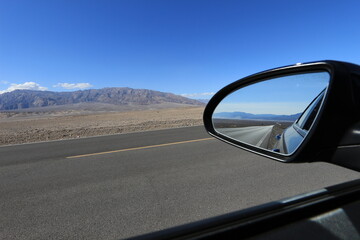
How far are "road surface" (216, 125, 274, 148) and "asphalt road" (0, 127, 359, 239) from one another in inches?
51.9

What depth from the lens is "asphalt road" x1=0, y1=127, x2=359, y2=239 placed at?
2.85 metres

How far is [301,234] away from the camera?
1.28 metres

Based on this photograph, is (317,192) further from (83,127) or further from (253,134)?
(83,127)

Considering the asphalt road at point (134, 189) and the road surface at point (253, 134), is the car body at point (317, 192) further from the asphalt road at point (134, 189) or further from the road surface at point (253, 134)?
the asphalt road at point (134, 189)

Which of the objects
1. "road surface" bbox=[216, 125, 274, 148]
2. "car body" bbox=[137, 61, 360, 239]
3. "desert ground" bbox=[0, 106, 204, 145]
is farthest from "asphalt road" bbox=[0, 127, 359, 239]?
"desert ground" bbox=[0, 106, 204, 145]

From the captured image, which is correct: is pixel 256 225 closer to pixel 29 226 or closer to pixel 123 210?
pixel 123 210

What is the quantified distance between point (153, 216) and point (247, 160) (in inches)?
124

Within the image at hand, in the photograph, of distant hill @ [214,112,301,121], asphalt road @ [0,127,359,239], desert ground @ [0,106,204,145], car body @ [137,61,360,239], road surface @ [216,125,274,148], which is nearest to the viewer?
car body @ [137,61,360,239]

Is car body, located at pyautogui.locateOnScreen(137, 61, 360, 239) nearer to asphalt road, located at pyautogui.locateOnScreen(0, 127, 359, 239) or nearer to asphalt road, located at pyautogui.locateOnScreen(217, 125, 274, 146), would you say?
asphalt road, located at pyautogui.locateOnScreen(217, 125, 274, 146)

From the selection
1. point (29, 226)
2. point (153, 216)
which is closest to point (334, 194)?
point (153, 216)

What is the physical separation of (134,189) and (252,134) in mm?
2742

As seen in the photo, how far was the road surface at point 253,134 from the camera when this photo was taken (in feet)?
5.43

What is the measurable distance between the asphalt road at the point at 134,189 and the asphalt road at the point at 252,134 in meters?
1.32

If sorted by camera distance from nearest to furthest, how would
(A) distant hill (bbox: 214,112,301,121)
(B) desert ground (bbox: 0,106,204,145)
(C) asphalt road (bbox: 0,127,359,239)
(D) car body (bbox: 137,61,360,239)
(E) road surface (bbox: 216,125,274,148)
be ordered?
(D) car body (bbox: 137,61,360,239)
(A) distant hill (bbox: 214,112,301,121)
(E) road surface (bbox: 216,125,274,148)
(C) asphalt road (bbox: 0,127,359,239)
(B) desert ground (bbox: 0,106,204,145)
